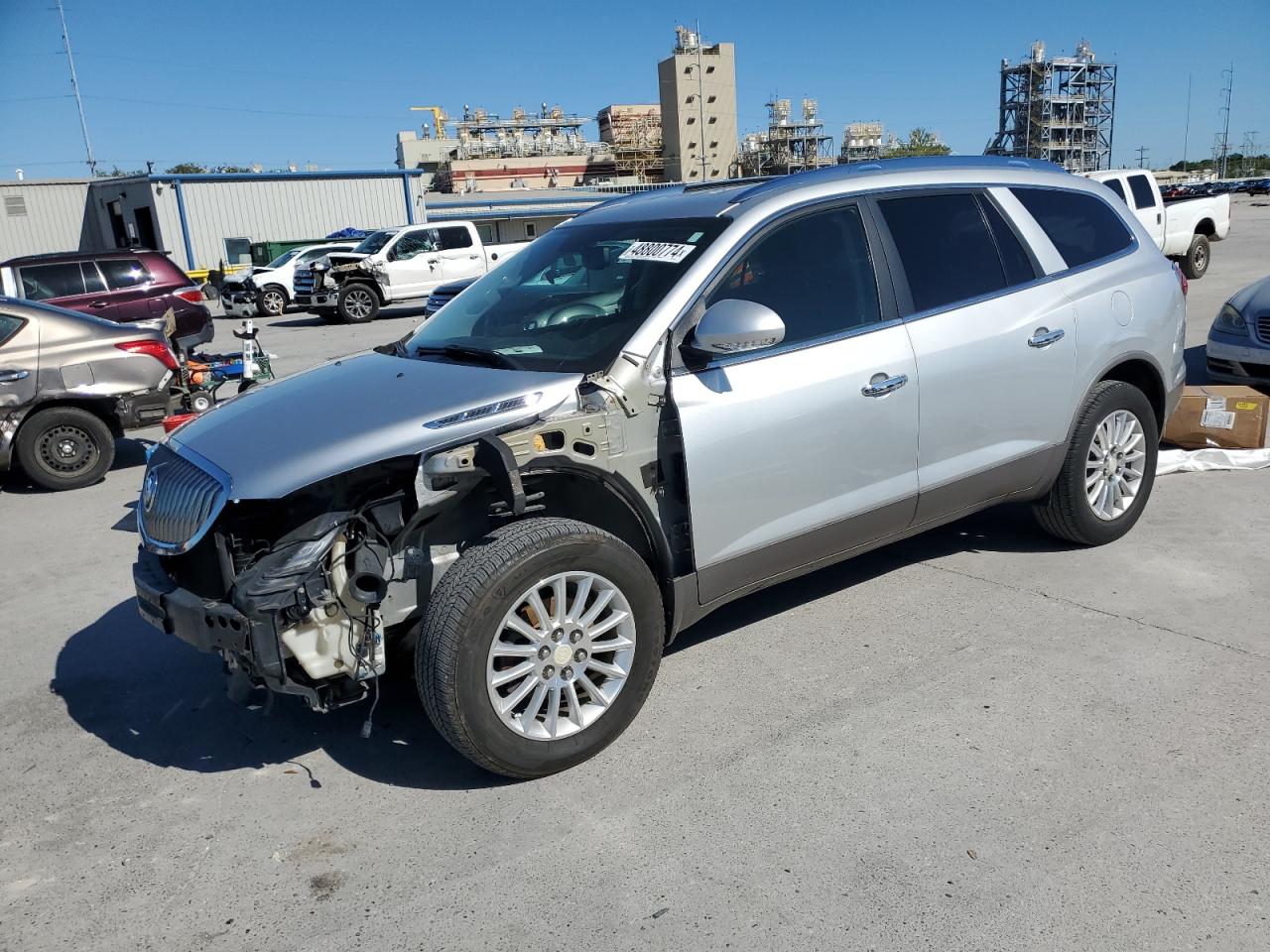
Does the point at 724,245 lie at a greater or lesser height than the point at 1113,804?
greater

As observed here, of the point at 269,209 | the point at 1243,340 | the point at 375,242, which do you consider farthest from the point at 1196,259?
the point at 269,209

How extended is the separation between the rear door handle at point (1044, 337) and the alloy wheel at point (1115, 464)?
1.98 ft

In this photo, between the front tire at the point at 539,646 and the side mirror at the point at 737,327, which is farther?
the side mirror at the point at 737,327

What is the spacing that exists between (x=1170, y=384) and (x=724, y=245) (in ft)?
9.62

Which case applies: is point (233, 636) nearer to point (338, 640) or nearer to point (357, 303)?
point (338, 640)

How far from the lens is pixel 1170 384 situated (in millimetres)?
5250

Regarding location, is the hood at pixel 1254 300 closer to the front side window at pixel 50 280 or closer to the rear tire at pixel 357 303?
the front side window at pixel 50 280

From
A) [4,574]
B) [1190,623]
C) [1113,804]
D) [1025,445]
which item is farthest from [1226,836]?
[4,574]

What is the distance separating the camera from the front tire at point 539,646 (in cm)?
307

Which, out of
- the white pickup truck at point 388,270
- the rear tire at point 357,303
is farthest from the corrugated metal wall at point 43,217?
the rear tire at point 357,303

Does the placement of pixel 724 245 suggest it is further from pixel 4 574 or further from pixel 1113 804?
pixel 4 574

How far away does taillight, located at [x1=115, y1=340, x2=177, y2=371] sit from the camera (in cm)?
820

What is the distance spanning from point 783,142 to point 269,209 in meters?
83.0

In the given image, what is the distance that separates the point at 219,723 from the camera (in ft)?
12.9
